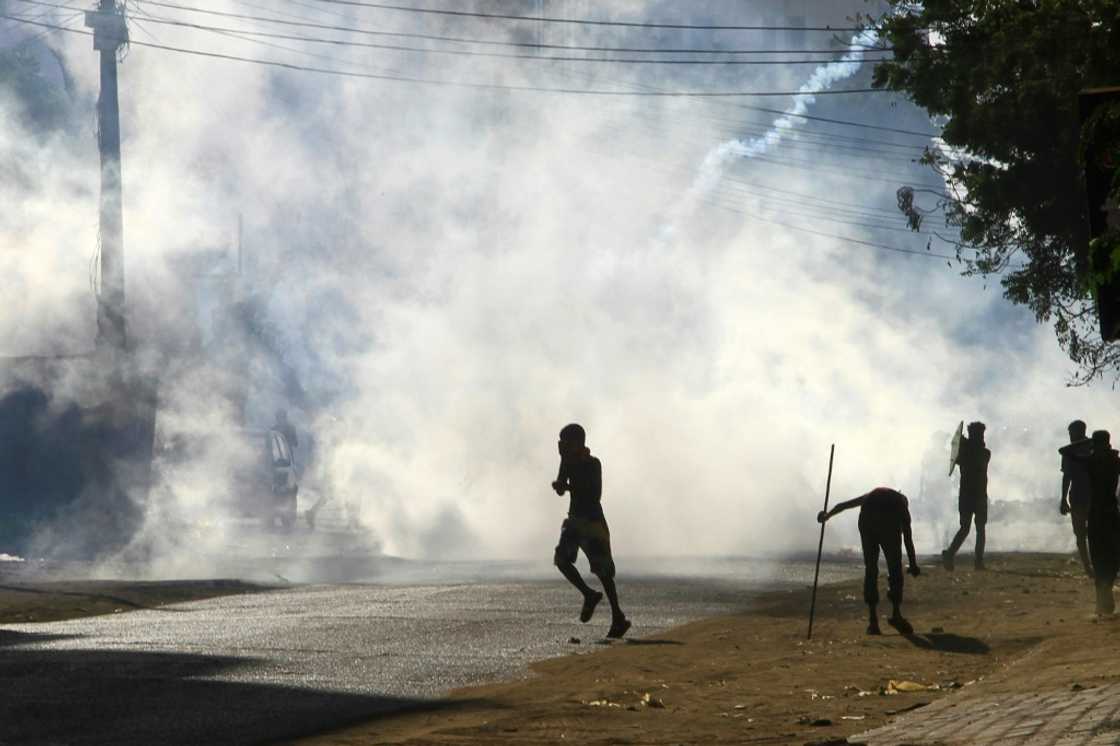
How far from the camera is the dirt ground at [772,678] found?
864 centimetres

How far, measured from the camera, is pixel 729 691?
10.3 meters

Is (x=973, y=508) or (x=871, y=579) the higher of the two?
(x=973, y=508)

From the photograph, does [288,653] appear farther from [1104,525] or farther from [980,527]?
[980,527]

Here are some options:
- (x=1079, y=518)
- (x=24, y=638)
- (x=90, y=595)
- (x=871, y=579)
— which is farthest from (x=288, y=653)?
(x=1079, y=518)

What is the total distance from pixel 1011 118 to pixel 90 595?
1148cm

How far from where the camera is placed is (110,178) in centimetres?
3169

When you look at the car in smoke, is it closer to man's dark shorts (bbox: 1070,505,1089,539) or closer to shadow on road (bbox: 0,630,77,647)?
man's dark shorts (bbox: 1070,505,1089,539)

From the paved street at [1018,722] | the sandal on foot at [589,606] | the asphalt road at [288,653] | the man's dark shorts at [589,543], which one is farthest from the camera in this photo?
the man's dark shorts at [589,543]

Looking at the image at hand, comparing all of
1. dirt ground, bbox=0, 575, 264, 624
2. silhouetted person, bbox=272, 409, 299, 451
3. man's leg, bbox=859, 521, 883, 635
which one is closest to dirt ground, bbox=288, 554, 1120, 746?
man's leg, bbox=859, 521, 883, 635

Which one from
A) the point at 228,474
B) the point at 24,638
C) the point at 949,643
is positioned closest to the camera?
the point at 949,643

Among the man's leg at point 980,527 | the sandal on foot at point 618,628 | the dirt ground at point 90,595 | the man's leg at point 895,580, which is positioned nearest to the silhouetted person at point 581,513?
the sandal on foot at point 618,628

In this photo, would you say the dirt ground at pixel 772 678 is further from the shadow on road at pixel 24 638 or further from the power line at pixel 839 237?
the power line at pixel 839 237

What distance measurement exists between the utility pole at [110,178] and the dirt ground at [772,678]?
16.5 m

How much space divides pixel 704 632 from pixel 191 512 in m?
19.2
